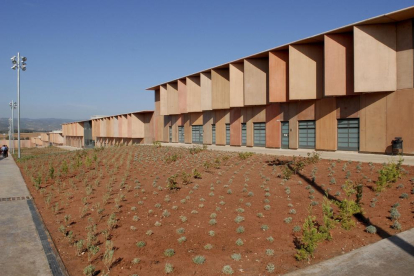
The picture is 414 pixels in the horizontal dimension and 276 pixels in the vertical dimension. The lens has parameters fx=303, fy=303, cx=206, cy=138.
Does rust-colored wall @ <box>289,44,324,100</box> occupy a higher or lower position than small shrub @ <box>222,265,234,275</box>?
higher

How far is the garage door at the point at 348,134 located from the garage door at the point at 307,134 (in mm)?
2038

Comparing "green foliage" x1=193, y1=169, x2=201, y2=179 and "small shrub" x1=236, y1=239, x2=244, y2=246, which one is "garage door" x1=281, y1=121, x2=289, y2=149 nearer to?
"green foliage" x1=193, y1=169, x2=201, y2=179

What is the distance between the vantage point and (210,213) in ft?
27.7

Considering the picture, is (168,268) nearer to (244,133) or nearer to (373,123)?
(373,123)

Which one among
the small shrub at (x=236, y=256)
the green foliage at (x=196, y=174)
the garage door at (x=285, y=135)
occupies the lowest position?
the small shrub at (x=236, y=256)


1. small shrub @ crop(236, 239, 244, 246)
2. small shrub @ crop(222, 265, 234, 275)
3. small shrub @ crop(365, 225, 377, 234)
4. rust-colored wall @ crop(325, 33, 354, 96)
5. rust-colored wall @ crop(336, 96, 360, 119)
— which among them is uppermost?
rust-colored wall @ crop(325, 33, 354, 96)

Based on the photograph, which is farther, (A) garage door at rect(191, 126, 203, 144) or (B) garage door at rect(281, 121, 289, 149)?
(A) garage door at rect(191, 126, 203, 144)

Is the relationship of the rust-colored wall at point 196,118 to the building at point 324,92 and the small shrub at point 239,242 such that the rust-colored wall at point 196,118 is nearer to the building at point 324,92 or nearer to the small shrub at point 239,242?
the building at point 324,92

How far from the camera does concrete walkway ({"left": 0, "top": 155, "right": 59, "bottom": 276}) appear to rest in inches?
221

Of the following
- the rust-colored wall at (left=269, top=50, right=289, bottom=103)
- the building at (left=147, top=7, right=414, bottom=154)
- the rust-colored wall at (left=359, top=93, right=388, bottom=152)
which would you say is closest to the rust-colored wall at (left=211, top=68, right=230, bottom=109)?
the building at (left=147, top=7, right=414, bottom=154)

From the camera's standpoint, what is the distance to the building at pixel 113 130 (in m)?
44.2

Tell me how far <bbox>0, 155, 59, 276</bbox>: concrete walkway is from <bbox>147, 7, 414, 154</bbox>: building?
16941 mm

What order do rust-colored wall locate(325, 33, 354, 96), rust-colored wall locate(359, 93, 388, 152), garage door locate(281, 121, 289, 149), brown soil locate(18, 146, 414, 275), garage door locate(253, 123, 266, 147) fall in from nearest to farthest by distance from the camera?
brown soil locate(18, 146, 414, 275) → rust-colored wall locate(359, 93, 388, 152) → rust-colored wall locate(325, 33, 354, 96) → garage door locate(281, 121, 289, 149) → garage door locate(253, 123, 266, 147)

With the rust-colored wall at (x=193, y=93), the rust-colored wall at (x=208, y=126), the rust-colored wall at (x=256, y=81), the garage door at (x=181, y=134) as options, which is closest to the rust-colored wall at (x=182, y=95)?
the rust-colored wall at (x=193, y=93)
